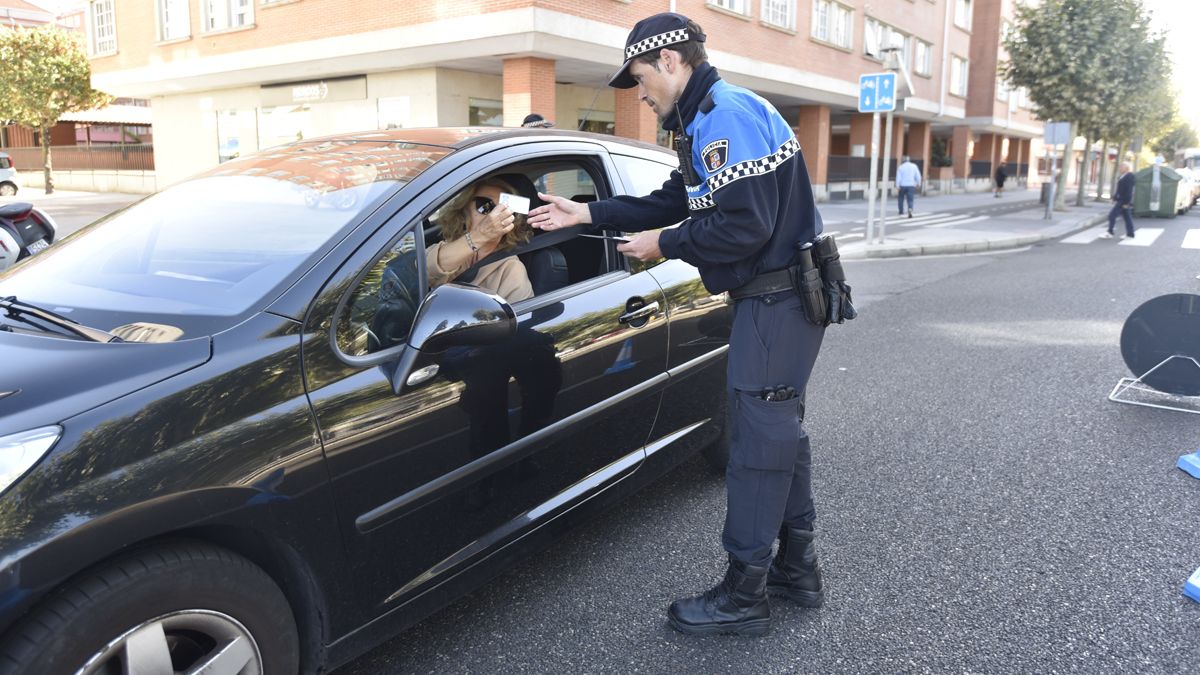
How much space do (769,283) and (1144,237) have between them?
18.7 metres

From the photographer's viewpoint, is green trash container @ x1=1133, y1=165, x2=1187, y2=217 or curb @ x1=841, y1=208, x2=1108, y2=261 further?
green trash container @ x1=1133, y1=165, x2=1187, y2=217

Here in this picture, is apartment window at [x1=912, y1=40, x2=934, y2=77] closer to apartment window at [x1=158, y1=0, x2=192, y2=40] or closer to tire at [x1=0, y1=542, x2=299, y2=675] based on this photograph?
apartment window at [x1=158, y1=0, x2=192, y2=40]

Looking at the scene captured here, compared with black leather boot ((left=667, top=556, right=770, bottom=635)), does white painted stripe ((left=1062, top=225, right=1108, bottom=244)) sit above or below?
above

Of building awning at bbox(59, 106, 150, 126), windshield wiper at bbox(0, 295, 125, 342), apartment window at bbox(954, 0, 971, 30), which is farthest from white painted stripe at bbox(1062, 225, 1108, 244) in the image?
building awning at bbox(59, 106, 150, 126)

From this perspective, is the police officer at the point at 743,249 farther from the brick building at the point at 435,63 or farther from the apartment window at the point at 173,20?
the apartment window at the point at 173,20

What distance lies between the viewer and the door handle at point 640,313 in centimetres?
293

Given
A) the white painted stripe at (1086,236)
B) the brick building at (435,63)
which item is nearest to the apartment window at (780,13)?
the brick building at (435,63)

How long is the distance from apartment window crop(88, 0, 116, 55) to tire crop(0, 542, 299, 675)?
100 ft

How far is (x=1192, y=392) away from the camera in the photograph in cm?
487

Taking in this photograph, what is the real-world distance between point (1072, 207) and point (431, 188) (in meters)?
31.4

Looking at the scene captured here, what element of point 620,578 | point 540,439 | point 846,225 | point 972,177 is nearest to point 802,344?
point 540,439

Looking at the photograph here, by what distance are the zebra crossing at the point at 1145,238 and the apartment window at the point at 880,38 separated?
1149 centimetres

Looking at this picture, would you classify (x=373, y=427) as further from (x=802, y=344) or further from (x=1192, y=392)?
(x=1192, y=392)

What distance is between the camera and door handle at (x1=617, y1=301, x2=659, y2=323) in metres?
2.93
